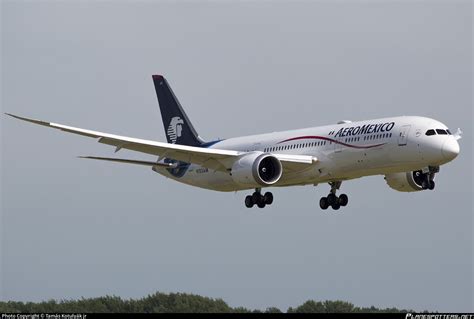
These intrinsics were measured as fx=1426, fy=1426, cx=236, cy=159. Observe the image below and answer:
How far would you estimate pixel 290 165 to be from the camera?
248 feet

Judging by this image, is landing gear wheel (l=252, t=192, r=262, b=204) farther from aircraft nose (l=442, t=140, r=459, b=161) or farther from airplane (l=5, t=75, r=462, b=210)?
aircraft nose (l=442, t=140, r=459, b=161)

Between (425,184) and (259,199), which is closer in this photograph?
(425,184)

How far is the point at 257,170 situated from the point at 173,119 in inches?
618

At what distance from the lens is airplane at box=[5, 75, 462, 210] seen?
232 ft

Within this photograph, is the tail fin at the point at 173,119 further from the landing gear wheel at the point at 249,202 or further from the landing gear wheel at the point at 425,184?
the landing gear wheel at the point at 425,184

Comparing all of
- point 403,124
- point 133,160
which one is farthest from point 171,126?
point 403,124

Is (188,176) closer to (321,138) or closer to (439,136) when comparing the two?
(321,138)

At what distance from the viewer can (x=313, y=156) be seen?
75.2 metres

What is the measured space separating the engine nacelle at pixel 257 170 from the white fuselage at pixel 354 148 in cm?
110

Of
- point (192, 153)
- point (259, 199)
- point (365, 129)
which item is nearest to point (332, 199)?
point (259, 199)

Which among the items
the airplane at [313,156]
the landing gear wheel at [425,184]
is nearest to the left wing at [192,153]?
the airplane at [313,156]

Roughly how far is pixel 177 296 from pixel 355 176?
41.9 ft

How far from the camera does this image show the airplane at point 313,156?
70.7 meters

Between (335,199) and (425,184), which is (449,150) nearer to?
(425,184)
